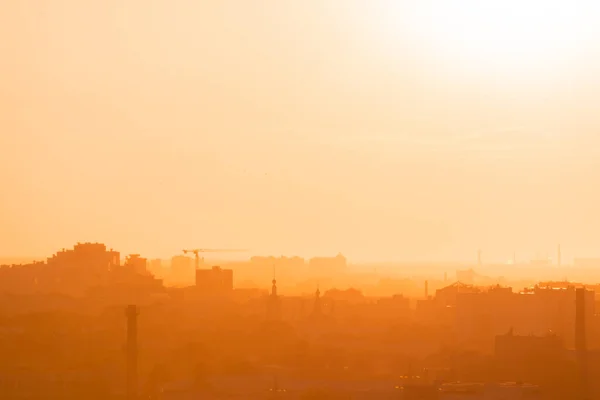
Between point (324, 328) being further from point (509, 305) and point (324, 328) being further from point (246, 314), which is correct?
point (509, 305)

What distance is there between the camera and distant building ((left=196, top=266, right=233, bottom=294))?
275 feet

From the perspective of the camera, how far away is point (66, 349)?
5034cm

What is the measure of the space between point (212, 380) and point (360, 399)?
5.53 metres

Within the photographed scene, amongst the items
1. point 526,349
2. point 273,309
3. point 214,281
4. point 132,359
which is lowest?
point 526,349

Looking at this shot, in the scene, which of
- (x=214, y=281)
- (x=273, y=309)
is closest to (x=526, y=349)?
(x=273, y=309)

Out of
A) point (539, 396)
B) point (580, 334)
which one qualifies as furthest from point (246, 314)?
point (539, 396)

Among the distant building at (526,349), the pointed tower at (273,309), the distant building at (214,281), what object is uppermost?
the distant building at (214,281)

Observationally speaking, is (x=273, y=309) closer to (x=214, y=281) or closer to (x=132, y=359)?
(x=214, y=281)

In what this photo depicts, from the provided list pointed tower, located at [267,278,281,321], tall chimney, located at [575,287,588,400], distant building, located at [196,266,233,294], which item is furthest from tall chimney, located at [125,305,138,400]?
distant building, located at [196,266,233,294]

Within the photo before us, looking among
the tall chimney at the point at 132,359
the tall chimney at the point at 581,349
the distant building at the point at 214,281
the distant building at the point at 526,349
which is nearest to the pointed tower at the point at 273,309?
the distant building at the point at 214,281

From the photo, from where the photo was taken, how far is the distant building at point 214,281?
83.8 meters

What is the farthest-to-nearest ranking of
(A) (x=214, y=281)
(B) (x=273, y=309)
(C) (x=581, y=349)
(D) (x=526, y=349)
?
(A) (x=214, y=281), (B) (x=273, y=309), (D) (x=526, y=349), (C) (x=581, y=349)

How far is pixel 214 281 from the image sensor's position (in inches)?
3366

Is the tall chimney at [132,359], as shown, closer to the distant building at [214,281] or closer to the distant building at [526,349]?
the distant building at [526,349]
